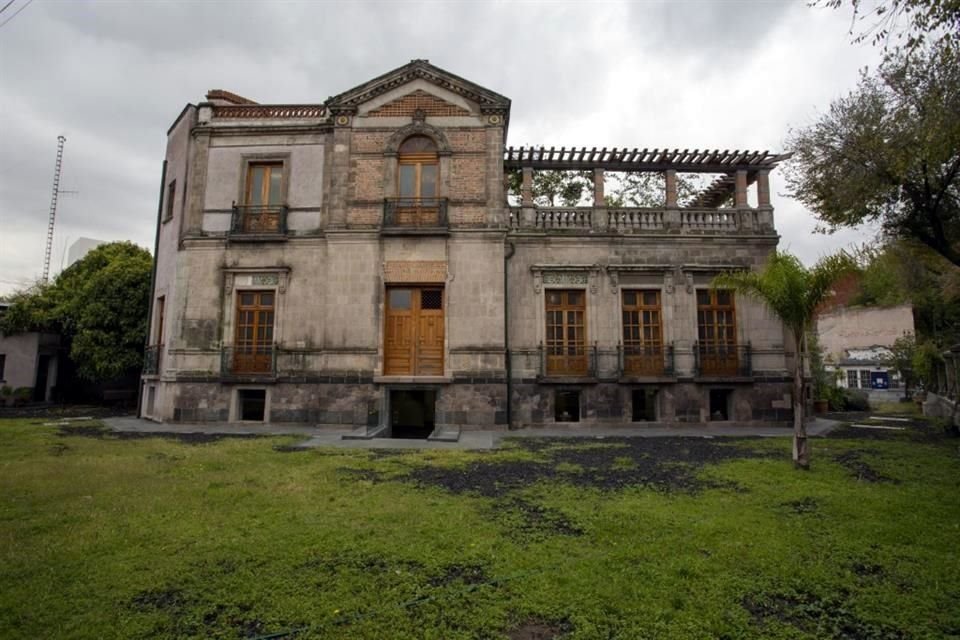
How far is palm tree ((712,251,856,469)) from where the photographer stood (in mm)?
9141

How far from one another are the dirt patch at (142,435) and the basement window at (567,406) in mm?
8516

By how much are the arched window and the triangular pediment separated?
3.67 feet

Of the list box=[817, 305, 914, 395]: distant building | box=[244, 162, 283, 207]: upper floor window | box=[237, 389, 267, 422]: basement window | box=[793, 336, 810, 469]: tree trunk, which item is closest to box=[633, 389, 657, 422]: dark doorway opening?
box=[793, 336, 810, 469]: tree trunk

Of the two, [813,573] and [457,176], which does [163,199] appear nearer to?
[457,176]

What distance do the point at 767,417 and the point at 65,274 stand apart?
30314 millimetres

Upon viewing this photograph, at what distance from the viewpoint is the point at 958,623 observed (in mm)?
3707

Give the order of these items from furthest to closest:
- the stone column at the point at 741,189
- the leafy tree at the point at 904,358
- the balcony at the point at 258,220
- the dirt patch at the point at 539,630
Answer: the leafy tree at the point at 904,358
the stone column at the point at 741,189
the balcony at the point at 258,220
the dirt patch at the point at 539,630

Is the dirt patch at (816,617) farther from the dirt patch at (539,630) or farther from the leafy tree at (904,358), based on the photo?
the leafy tree at (904,358)

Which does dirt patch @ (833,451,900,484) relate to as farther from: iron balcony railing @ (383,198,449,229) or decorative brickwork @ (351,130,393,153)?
decorative brickwork @ (351,130,393,153)

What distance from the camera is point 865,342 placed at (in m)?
33.1

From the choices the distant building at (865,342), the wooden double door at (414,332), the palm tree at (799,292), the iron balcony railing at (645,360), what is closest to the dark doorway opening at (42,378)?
the wooden double door at (414,332)

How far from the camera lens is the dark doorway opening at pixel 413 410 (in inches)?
655

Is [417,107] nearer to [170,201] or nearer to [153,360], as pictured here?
[170,201]

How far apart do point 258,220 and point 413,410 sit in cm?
777
